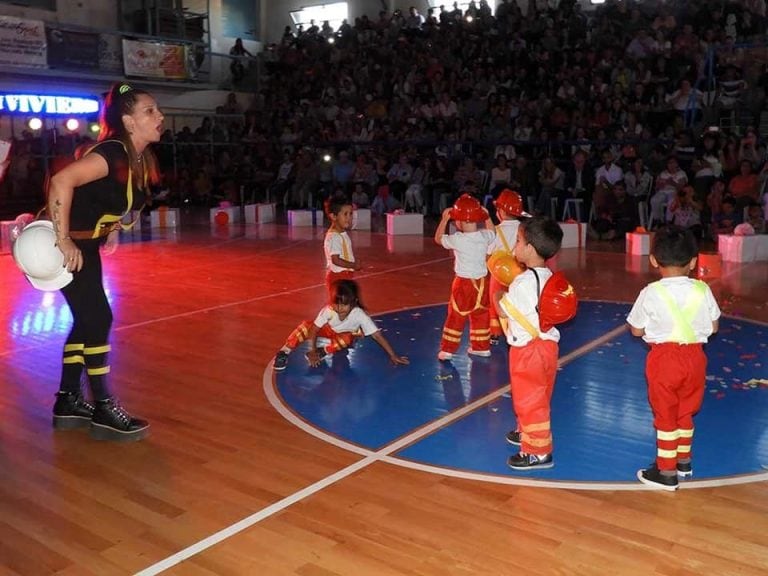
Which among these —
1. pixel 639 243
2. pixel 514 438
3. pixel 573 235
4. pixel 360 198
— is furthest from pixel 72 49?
pixel 514 438

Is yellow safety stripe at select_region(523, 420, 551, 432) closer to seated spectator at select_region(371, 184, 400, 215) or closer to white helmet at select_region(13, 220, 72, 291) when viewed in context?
white helmet at select_region(13, 220, 72, 291)

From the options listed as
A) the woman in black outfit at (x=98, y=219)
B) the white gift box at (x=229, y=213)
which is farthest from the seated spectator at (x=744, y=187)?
the woman in black outfit at (x=98, y=219)

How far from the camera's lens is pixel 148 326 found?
269 inches

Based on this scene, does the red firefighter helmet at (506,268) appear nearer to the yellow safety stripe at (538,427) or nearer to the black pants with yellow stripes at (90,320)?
the yellow safety stripe at (538,427)

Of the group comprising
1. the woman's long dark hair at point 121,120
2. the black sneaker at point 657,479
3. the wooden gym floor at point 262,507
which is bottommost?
the wooden gym floor at point 262,507

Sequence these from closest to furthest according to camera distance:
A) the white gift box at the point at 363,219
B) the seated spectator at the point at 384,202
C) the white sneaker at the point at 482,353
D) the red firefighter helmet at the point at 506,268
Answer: the red firefighter helmet at the point at 506,268, the white sneaker at the point at 482,353, the white gift box at the point at 363,219, the seated spectator at the point at 384,202

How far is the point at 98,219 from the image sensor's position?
12.9 feet

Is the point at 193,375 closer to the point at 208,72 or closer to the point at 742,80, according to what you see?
the point at 742,80

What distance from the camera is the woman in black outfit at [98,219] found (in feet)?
12.2

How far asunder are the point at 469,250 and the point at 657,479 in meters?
2.33

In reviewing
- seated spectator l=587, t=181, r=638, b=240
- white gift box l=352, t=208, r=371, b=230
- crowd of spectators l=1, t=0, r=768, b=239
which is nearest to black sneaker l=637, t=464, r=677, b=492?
crowd of spectators l=1, t=0, r=768, b=239

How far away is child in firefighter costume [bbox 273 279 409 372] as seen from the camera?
207 inches

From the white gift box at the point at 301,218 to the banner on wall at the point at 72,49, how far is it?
23.0 feet

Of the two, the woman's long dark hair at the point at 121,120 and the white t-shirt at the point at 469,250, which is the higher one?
the woman's long dark hair at the point at 121,120
